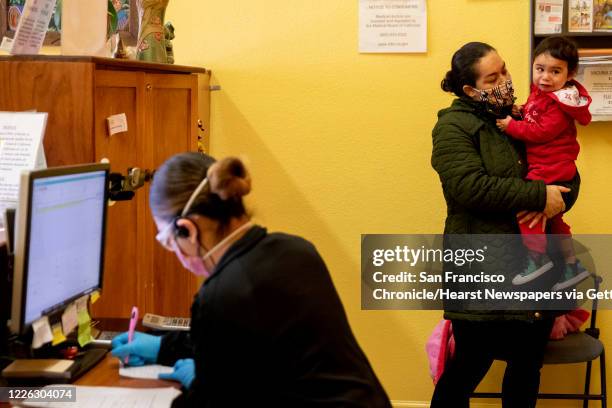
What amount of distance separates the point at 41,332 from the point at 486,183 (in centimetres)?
145

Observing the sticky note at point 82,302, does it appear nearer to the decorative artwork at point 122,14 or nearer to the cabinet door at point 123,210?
the cabinet door at point 123,210

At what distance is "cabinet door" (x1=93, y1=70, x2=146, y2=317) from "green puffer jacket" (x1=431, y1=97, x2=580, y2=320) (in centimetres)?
98

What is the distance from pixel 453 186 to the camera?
2.74m

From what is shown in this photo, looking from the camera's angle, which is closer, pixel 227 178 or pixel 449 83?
pixel 227 178

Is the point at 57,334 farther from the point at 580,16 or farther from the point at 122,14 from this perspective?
the point at 580,16

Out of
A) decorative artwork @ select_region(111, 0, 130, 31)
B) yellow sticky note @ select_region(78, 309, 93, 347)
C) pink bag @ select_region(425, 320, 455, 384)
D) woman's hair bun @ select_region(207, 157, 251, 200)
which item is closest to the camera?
woman's hair bun @ select_region(207, 157, 251, 200)

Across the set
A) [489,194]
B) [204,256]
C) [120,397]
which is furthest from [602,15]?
[120,397]

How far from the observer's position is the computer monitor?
1.68m

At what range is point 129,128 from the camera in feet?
8.93

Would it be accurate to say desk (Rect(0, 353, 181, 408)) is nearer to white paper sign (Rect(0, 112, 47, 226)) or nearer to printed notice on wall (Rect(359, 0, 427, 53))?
white paper sign (Rect(0, 112, 47, 226))

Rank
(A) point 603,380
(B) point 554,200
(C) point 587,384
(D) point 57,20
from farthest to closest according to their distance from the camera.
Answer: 1. (D) point 57,20
2. (C) point 587,384
3. (A) point 603,380
4. (B) point 554,200

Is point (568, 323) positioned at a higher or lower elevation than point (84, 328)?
lower

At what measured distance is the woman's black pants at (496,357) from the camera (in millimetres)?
2756

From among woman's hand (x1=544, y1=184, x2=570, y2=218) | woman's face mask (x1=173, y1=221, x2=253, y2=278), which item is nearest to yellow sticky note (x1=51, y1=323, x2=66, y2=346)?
woman's face mask (x1=173, y1=221, x2=253, y2=278)
